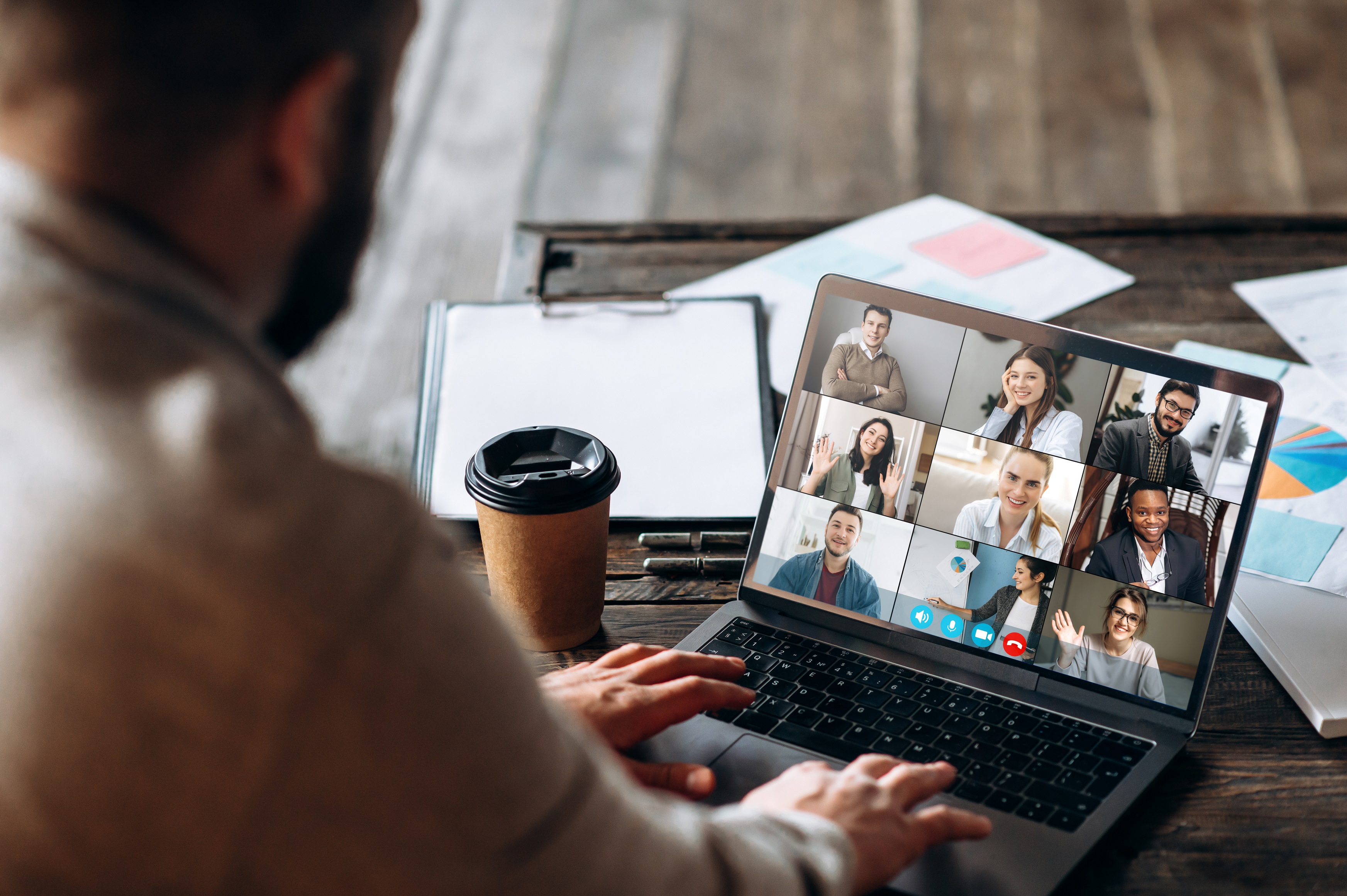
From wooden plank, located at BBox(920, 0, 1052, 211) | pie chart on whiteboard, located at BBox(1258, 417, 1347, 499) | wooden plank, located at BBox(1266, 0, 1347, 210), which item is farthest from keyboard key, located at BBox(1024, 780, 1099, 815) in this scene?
wooden plank, located at BBox(1266, 0, 1347, 210)

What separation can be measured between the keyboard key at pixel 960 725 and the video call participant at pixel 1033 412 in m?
0.20

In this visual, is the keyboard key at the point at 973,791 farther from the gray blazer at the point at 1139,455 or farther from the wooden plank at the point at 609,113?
the wooden plank at the point at 609,113

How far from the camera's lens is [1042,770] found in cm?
72

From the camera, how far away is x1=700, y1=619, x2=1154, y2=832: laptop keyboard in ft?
2.32

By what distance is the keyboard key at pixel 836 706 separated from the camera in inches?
30.4

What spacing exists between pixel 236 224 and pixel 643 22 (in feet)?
11.8

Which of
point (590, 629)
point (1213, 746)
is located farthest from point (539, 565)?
point (1213, 746)

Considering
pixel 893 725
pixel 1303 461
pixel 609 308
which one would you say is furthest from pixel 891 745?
pixel 609 308

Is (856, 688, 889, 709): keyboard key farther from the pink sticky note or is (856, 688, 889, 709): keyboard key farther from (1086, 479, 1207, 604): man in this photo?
the pink sticky note

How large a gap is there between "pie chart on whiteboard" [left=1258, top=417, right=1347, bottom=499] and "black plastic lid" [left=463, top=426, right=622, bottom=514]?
2.00 feet

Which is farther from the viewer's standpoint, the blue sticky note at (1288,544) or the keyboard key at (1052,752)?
the blue sticky note at (1288,544)

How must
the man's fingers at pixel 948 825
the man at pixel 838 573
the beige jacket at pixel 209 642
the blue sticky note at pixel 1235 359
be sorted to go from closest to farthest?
the beige jacket at pixel 209 642, the man's fingers at pixel 948 825, the man at pixel 838 573, the blue sticky note at pixel 1235 359

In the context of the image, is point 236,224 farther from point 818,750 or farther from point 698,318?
point 698,318

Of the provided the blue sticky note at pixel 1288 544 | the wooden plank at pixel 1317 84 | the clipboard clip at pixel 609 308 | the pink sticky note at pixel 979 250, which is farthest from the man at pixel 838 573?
the wooden plank at pixel 1317 84
